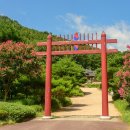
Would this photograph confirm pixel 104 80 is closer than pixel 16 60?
Yes

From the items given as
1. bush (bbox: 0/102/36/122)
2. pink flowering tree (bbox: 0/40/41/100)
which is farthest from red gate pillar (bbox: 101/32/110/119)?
pink flowering tree (bbox: 0/40/41/100)

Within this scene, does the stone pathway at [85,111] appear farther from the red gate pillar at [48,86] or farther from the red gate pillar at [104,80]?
the red gate pillar at [48,86]

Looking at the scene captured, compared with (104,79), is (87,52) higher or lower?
higher

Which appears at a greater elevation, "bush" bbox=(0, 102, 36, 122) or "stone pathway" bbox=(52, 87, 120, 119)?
"bush" bbox=(0, 102, 36, 122)

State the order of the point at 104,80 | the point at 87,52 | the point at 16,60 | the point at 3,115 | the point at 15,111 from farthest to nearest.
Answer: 1. the point at 16,60
2. the point at 87,52
3. the point at 104,80
4. the point at 15,111
5. the point at 3,115

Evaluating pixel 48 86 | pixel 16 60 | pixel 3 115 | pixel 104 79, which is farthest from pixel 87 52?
pixel 3 115

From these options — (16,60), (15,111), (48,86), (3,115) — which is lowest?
(3,115)

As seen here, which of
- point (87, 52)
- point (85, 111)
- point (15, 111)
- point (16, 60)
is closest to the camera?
point (15, 111)

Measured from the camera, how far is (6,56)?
77.6 ft

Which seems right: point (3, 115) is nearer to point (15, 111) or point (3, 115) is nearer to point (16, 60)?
point (15, 111)

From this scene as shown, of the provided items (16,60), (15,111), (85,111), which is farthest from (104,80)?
(85,111)

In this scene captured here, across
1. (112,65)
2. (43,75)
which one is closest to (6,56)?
(43,75)

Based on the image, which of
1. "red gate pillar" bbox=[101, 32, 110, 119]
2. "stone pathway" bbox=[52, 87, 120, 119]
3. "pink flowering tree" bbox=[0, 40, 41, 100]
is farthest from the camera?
"pink flowering tree" bbox=[0, 40, 41, 100]

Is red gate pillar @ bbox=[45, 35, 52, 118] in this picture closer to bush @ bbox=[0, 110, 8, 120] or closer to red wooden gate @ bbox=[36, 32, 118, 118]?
red wooden gate @ bbox=[36, 32, 118, 118]
